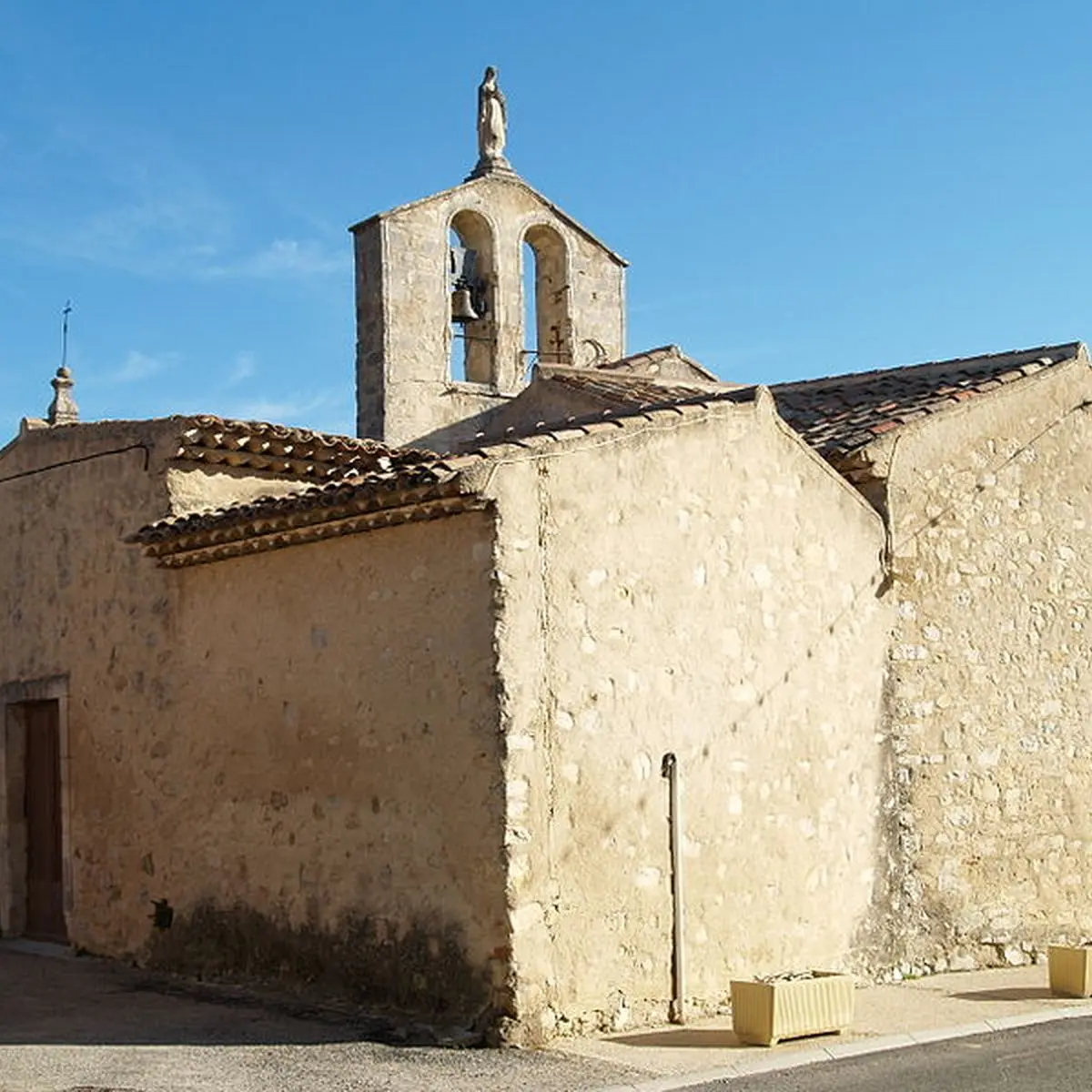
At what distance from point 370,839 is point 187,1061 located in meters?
1.73

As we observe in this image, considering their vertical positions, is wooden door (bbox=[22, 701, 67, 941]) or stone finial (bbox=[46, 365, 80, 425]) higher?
stone finial (bbox=[46, 365, 80, 425])

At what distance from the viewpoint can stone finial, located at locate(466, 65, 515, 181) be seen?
1928 cm

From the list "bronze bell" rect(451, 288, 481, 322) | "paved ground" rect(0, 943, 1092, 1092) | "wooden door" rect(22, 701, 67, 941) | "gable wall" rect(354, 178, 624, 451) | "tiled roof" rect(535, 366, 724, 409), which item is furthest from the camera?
"bronze bell" rect(451, 288, 481, 322)

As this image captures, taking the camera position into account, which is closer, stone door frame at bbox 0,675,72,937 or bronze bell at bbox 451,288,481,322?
stone door frame at bbox 0,675,72,937

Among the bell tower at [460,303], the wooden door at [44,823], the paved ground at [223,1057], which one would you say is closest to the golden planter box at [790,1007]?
the paved ground at [223,1057]

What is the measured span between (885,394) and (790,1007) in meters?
6.49

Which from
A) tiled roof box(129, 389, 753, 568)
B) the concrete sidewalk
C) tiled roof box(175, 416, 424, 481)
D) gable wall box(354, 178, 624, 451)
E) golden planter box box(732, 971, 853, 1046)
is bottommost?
the concrete sidewalk

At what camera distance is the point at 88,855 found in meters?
12.4

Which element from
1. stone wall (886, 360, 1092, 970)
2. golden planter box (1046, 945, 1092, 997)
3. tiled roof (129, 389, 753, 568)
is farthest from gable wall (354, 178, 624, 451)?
golden planter box (1046, 945, 1092, 997)

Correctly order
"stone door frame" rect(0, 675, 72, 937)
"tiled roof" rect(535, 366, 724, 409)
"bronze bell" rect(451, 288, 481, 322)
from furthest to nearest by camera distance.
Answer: "bronze bell" rect(451, 288, 481, 322) → "tiled roof" rect(535, 366, 724, 409) → "stone door frame" rect(0, 675, 72, 937)

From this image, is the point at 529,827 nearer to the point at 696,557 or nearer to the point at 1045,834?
the point at 696,557

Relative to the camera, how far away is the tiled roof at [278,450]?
39.1 feet

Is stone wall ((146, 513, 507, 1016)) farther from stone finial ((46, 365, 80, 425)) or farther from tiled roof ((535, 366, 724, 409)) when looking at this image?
stone finial ((46, 365, 80, 425))

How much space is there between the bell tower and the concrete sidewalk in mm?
9483
